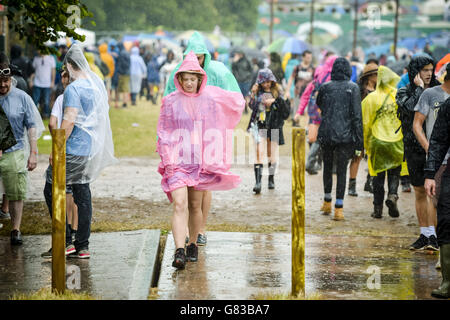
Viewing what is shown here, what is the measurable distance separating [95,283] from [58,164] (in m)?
1.06

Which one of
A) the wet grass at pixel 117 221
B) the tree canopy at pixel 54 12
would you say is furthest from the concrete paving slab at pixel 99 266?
the tree canopy at pixel 54 12

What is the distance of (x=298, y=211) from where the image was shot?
5.93 metres

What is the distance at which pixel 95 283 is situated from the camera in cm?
636

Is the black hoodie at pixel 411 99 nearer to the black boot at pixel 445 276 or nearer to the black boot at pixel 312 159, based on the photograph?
the black boot at pixel 445 276

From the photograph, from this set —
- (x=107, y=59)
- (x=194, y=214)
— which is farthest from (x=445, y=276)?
(x=107, y=59)

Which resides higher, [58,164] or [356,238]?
[58,164]

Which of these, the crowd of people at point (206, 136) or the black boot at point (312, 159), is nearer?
the crowd of people at point (206, 136)

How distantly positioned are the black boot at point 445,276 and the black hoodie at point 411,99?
2030 millimetres

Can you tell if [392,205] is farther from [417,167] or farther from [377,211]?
[417,167]

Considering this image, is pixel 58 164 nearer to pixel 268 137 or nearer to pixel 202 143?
pixel 202 143

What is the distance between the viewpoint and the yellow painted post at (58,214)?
5863 mm

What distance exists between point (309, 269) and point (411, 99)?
2.36 metres

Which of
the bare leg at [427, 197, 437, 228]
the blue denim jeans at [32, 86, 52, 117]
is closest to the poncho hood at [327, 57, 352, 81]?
the bare leg at [427, 197, 437, 228]
